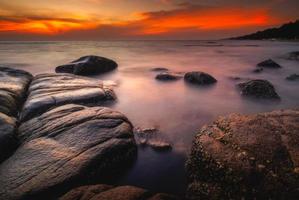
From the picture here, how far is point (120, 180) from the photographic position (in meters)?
3.98

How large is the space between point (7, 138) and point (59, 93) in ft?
8.80

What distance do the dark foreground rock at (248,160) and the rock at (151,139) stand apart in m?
1.11

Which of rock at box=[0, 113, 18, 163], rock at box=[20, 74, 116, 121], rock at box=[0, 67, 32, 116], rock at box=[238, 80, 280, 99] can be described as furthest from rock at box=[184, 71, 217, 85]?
rock at box=[0, 113, 18, 163]

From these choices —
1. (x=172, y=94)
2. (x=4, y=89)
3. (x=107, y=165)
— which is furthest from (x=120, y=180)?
(x=172, y=94)

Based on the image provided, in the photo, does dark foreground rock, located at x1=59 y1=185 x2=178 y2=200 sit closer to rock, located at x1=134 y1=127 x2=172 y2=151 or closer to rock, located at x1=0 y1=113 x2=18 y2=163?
rock, located at x1=0 y1=113 x2=18 y2=163

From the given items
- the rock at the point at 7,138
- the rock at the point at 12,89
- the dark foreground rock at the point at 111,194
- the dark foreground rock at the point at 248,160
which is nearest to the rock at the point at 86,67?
the rock at the point at 12,89

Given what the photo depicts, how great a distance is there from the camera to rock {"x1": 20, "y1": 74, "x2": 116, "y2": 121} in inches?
231

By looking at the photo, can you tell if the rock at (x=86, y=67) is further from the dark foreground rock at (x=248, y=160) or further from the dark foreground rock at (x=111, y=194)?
the dark foreground rock at (x=111, y=194)

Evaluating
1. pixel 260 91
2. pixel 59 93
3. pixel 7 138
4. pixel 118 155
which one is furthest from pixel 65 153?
pixel 260 91

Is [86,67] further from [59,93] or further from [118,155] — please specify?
[118,155]

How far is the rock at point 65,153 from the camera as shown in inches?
134

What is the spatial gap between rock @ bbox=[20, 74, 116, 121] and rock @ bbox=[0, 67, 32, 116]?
0.23 metres

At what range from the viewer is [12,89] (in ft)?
22.5

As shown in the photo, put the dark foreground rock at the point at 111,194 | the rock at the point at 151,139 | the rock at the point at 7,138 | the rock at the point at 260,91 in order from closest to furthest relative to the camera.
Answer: the dark foreground rock at the point at 111,194 < the rock at the point at 7,138 < the rock at the point at 151,139 < the rock at the point at 260,91
